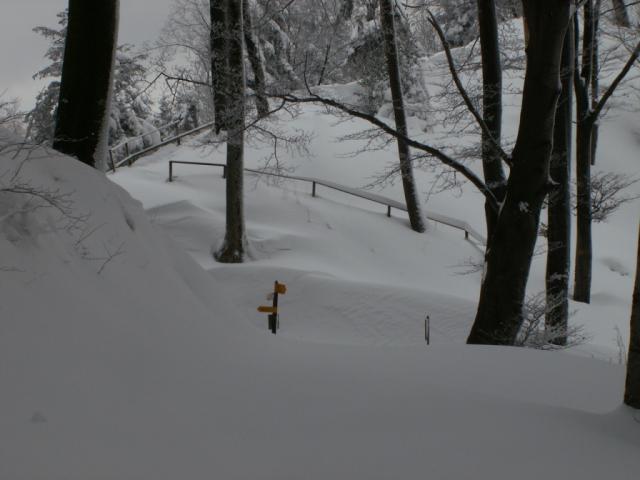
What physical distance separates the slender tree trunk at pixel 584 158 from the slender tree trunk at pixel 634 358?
8707 mm

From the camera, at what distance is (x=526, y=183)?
6.08 metres

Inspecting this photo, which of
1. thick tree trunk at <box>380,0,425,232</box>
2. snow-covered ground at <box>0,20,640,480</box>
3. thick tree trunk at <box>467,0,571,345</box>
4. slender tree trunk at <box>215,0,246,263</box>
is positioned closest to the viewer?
snow-covered ground at <box>0,20,640,480</box>

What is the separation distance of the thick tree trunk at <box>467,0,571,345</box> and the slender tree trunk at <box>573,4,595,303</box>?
5.80m

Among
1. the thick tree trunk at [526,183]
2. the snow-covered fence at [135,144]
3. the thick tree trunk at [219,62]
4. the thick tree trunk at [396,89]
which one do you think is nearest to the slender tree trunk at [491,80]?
the thick tree trunk at [526,183]

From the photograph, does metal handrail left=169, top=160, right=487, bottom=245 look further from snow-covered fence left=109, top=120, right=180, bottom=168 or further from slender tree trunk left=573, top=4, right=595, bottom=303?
snow-covered fence left=109, top=120, right=180, bottom=168

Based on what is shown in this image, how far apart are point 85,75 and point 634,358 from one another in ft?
18.9

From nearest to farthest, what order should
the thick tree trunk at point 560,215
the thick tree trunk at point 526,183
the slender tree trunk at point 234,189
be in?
the thick tree trunk at point 526,183 < the thick tree trunk at point 560,215 < the slender tree trunk at point 234,189

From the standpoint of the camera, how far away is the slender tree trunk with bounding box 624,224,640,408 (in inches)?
128

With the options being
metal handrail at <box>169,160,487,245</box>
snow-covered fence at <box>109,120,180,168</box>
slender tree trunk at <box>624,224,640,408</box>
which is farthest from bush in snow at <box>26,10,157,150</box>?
slender tree trunk at <box>624,224,640,408</box>

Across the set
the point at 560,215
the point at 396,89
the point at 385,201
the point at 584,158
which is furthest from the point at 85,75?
the point at 385,201

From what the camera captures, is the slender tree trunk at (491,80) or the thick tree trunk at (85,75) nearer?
the thick tree trunk at (85,75)

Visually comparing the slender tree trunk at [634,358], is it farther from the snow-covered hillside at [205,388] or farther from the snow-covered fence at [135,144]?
the snow-covered fence at [135,144]

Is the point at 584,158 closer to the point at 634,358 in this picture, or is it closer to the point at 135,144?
the point at 634,358

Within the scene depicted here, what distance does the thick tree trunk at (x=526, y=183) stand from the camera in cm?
570
